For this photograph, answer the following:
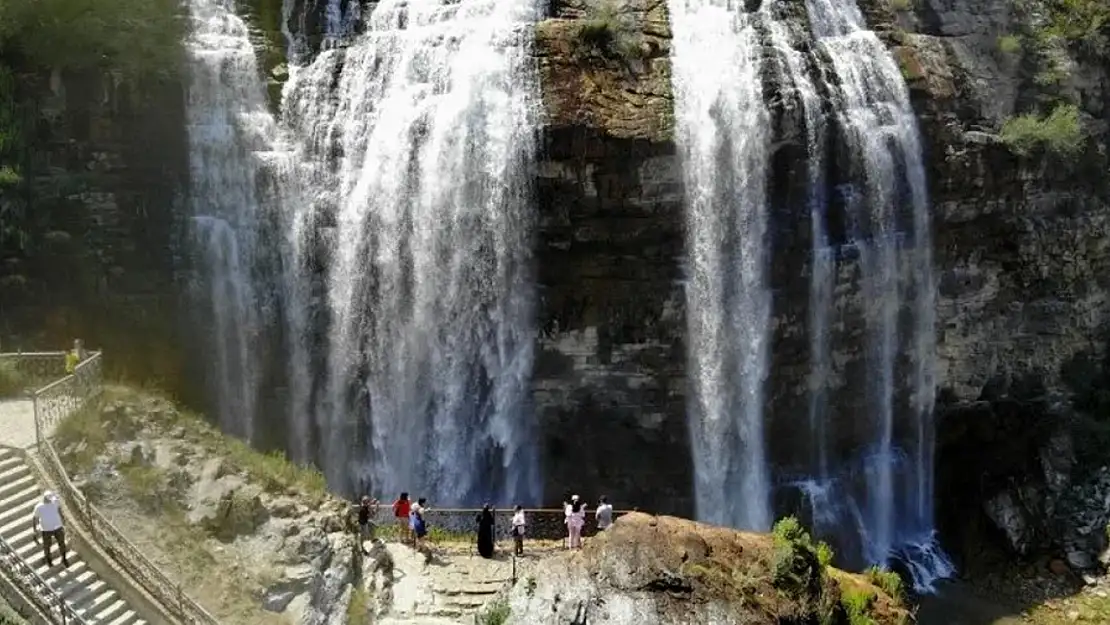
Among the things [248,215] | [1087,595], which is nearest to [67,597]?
[248,215]

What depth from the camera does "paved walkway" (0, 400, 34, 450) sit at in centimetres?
1962

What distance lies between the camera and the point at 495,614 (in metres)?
17.4

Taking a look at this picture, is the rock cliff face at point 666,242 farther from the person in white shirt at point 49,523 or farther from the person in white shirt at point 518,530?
the person in white shirt at point 49,523

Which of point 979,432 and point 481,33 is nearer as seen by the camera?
point 481,33

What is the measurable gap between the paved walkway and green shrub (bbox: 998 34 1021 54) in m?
28.6

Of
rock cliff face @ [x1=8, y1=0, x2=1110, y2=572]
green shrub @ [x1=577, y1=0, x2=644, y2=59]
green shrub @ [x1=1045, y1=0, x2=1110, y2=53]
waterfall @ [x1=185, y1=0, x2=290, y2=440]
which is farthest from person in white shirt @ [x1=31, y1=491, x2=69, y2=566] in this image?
green shrub @ [x1=1045, y1=0, x2=1110, y2=53]

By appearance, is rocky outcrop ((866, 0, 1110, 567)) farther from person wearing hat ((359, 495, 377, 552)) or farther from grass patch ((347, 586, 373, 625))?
grass patch ((347, 586, 373, 625))

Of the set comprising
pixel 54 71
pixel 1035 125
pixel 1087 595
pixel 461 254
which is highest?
pixel 54 71

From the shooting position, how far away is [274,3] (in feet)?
97.6

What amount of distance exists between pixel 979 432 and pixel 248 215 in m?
22.9

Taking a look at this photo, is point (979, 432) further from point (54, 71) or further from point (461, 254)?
point (54, 71)

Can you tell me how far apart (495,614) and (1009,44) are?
2420 centimetres

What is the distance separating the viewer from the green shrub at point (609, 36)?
27641 millimetres

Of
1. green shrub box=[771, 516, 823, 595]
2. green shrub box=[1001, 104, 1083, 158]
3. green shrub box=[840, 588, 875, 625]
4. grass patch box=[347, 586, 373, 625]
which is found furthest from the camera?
green shrub box=[1001, 104, 1083, 158]
